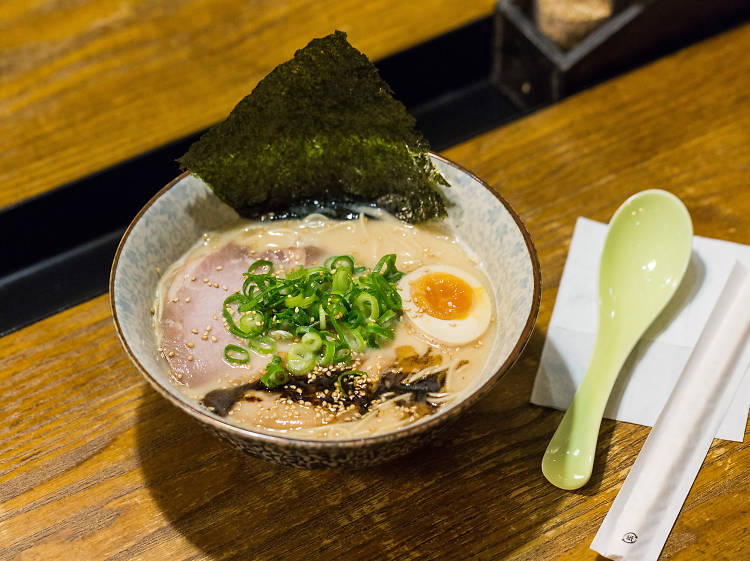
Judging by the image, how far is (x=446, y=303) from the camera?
1534 millimetres

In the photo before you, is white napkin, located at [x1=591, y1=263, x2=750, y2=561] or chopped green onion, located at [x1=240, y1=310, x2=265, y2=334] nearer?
white napkin, located at [x1=591, y1=263, x2=750, y2=561]

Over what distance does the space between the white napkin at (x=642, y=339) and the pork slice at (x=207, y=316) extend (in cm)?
57

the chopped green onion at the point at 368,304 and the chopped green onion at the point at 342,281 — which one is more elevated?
the chopped green onion at the point at 342,281

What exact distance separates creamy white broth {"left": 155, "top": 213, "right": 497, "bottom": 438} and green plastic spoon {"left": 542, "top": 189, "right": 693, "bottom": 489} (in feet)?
0.69

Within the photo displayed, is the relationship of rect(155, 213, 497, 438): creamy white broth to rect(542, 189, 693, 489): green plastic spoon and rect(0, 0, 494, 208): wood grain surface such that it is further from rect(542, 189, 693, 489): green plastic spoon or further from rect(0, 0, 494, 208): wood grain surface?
rect(0, 0, 494, 208): wood grain surface

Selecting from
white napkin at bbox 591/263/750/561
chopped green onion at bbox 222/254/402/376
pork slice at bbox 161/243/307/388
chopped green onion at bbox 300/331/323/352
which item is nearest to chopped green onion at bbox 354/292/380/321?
chopped green onion at bbox 222/254/402/376

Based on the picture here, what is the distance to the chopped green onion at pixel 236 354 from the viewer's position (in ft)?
4.74

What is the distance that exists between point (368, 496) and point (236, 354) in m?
0.36

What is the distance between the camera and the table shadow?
4.33 ft

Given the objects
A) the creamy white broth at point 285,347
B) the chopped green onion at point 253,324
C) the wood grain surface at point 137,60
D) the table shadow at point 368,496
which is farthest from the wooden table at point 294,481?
the wood grain surface at point 137,60

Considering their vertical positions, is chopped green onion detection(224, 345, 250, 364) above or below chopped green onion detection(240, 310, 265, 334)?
Result: below

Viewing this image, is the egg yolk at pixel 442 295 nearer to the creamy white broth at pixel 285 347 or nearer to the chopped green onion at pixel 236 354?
the creamy white broth at pixel 285 347

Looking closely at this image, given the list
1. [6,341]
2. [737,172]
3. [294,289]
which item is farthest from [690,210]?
[6,341]

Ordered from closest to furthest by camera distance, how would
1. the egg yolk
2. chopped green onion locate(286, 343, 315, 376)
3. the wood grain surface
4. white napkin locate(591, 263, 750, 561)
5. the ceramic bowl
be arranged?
the ceramic bowl
white napkin locate(591, 263, 750, 561)
chopped green onion locate(286, 343, 315, 376)
the egg yolk
the wood grain surface
